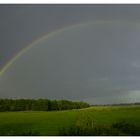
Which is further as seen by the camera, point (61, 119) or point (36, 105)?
point (36, 105)

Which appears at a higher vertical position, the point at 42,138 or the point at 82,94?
the point at 82,94

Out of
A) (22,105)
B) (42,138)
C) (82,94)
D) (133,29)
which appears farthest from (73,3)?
(42,138)

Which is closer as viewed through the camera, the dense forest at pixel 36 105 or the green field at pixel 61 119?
the green field at pixel 61 119

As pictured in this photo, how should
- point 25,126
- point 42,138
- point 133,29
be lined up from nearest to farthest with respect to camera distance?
point 42,138 → point 25,126 → point 133,29

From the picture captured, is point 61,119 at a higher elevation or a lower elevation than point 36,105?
lower

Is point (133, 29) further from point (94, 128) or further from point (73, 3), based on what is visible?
point (94, 128)
